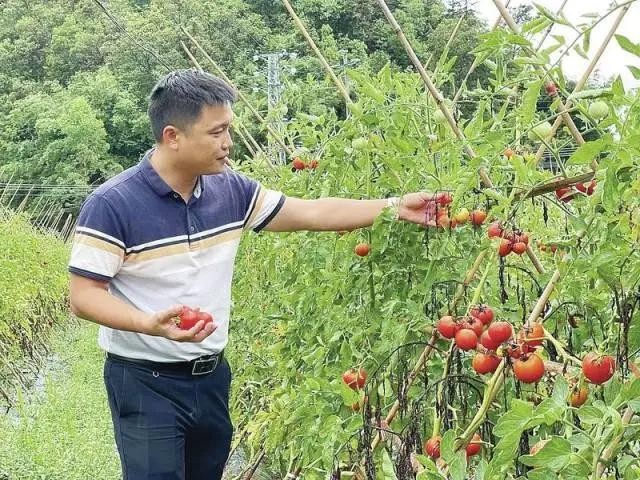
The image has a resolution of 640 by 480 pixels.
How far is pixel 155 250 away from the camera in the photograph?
2209 mm

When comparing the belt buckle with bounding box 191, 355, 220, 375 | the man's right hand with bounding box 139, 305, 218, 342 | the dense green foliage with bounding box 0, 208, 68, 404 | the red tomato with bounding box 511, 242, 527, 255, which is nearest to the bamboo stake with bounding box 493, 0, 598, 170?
the red tomato with bounding box 511, 242, 527, 255

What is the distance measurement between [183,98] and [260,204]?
0.43m

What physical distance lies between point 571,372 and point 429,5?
3282mm

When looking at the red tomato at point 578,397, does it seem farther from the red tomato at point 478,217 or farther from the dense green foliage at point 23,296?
the dense green foliage at point 23,296

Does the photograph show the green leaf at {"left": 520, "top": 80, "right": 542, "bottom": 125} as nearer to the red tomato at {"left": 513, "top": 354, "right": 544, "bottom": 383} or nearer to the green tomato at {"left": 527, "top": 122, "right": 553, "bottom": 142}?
the green tomato at {"left": 527, "top": 122, "right": 553, "bottom": 142}

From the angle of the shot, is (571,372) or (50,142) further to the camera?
(50,142)

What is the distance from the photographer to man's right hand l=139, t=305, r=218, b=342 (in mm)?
1949

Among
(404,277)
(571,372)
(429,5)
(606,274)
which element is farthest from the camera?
(429,5)

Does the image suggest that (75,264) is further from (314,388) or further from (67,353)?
(67,353)

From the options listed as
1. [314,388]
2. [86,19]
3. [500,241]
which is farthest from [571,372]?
[86,19]

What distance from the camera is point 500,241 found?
1.55 meters

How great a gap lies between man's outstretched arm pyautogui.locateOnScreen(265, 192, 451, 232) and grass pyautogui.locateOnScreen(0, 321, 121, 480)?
6.25 ft

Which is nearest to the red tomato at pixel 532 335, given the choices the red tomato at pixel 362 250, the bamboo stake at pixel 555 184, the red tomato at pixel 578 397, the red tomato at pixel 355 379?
the red tomato at pixel 578 397

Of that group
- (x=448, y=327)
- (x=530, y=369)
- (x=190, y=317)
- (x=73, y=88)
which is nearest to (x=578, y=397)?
(x=530, y=369)
